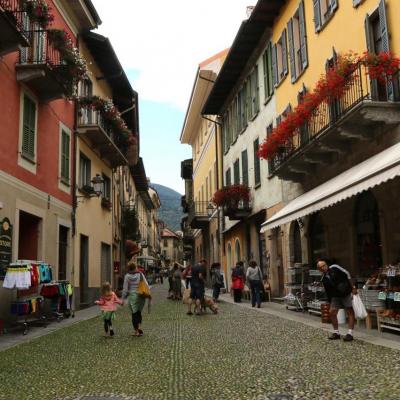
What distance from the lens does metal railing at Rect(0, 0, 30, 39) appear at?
10.9m

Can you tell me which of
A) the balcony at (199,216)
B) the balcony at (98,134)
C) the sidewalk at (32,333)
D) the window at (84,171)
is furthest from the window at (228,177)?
the sidewalk at (32,333)

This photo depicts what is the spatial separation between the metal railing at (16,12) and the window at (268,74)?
397 inches

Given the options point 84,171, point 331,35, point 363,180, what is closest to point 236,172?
point 84,171

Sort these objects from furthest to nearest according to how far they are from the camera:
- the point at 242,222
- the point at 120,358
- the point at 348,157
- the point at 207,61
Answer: the point at 207,61, the point at 242,222, the point at 348,157, the point at 120,358

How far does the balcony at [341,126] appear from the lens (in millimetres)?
11375

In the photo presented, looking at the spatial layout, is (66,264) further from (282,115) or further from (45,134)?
(282,115)

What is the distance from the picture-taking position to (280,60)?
20.0 m

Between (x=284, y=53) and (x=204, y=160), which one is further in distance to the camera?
(x=204, y=160)

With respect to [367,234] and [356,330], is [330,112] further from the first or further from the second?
[356,330]

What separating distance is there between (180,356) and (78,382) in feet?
6.74

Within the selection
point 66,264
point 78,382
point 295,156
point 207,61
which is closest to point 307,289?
point 295,156

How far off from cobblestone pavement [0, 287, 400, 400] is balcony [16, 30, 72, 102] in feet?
20.9

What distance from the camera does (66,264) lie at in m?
17.9

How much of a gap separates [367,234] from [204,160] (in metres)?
26.0
